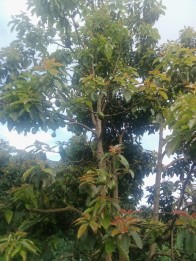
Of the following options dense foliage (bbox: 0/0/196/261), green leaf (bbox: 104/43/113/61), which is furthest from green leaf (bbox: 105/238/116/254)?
green leaf (bbox: 104/43/113/61)

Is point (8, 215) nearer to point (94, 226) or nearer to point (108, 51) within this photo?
point (94, 226)

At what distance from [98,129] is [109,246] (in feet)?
9.37

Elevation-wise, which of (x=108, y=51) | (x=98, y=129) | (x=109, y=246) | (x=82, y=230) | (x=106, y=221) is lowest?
(x=109, y=246)

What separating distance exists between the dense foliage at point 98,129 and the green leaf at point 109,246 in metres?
0.01

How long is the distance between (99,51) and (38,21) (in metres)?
1.56

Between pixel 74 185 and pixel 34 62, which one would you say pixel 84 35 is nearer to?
pixel 34 62

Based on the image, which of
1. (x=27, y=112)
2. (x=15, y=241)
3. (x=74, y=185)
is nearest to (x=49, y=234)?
(x=74, y=185)

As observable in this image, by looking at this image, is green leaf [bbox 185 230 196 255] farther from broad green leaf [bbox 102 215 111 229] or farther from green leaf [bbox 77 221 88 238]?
green leaf [bbox 77 221 88 238]

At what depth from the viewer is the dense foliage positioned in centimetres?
358

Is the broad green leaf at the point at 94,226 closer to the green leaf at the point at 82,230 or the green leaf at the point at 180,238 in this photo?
the green leaf at the point at 82,230

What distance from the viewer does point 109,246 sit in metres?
3.44

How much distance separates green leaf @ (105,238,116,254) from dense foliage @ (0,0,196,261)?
0.01 meters

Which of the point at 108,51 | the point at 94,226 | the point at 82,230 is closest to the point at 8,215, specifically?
the point at 82,230

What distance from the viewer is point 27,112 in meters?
4.30
